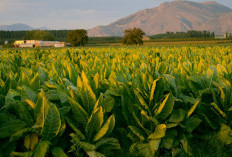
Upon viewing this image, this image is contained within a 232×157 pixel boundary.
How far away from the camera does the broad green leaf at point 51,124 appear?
1705mm

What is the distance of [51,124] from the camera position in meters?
1.74

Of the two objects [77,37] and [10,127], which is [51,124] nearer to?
[10,127]

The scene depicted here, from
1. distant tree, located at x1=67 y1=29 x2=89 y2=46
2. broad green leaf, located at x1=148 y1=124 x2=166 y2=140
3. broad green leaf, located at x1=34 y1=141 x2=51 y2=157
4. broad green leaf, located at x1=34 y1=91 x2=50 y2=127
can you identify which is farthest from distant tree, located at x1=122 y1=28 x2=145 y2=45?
broad green leaf, located at x1=34 y1=141 x2=51 y2=157

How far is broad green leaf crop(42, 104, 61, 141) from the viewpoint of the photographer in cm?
171

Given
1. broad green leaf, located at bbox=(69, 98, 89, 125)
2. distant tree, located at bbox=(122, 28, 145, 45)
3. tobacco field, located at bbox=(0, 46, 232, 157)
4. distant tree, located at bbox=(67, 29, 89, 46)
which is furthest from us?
distant tree, located at bbox=(67, 29, 89, 46)

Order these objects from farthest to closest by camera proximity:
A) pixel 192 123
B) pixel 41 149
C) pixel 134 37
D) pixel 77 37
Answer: pixel 77 37
pixel 134 37
pixel 192 123
pixel 41 149

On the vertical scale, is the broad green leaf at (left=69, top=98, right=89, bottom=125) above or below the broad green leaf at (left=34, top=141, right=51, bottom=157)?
above

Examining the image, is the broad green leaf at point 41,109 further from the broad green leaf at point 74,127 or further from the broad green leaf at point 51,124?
the broad green leaf at point 74,127

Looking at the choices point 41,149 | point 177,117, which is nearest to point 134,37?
point 177,117

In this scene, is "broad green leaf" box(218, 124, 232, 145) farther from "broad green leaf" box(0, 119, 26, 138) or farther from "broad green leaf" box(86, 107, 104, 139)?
"broad green leaf" box(0, 119, 26, 138)

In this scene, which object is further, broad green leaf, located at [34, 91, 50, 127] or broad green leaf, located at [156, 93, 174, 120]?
broad green leaf, located at [156, 93, 174, 120]

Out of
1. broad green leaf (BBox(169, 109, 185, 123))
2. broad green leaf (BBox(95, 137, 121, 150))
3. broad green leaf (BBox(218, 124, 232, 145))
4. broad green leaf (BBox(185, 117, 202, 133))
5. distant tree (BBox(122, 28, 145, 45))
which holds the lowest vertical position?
broad green leaf (BBox(218, 124, 232, 145))

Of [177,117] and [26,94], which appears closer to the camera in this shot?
[26,94]

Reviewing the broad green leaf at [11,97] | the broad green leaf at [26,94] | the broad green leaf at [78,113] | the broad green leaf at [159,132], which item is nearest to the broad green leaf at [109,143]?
the broad green leaf at [78,113]
